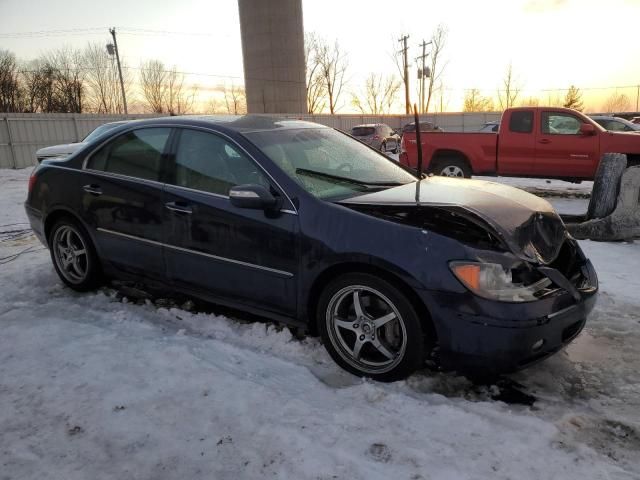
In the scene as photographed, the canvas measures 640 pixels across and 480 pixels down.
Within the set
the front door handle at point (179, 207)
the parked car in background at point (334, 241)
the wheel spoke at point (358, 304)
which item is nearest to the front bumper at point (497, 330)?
the parked car in background at point (334, 241)

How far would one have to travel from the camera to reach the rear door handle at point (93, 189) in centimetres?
410

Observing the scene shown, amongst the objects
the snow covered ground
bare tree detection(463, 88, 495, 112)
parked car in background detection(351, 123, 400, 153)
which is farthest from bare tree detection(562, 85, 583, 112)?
the snow covered ground

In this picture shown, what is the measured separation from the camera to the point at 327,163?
11.8 ft

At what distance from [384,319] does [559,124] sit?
29.5 ft

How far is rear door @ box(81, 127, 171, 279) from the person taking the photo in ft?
12.4

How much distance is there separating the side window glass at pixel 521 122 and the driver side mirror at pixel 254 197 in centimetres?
871

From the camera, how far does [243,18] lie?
51.5 meters

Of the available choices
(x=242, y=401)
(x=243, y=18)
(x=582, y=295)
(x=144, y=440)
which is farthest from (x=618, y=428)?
(x=243, y=18)

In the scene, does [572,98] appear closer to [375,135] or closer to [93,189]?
[375,135]

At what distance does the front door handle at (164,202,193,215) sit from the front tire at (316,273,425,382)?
1218 mm

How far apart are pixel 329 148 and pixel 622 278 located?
10.5 feet

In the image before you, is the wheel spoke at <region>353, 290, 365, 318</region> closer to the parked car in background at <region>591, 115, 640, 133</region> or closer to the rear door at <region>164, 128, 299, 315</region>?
the rear door at <region>164, 128, 299, 315</region>

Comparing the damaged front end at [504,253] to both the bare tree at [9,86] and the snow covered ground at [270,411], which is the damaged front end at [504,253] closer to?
the snow covered ground at [270,411]

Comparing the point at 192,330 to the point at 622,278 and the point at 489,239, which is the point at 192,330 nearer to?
the point at 489,239
